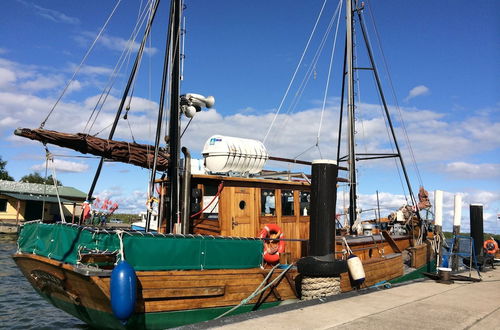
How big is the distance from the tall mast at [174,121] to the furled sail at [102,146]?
1.08 metres

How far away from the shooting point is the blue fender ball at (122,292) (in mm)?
6559

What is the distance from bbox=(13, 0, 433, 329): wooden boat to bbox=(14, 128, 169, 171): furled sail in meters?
0.03

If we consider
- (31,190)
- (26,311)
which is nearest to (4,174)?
(31,190)

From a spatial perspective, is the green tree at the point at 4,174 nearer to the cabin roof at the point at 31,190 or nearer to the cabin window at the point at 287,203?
the cabin roof at the point at 31,190

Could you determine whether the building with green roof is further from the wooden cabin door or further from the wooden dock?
the wooden dock

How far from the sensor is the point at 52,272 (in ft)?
26.7

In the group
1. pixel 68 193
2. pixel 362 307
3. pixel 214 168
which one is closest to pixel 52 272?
pixel 214 168

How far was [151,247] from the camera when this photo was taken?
7625mm

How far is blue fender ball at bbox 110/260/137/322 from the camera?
6.56 meters

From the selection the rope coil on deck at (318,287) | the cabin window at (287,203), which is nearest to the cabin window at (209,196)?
the cabin window at (287,203)

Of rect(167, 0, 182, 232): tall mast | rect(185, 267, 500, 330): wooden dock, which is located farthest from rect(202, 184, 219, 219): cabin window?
rect(185, 267, 500, 330): wooden dock

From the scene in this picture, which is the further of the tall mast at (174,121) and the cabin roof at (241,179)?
the cabin roof at (241,179)

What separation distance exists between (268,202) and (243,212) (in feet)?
2.95

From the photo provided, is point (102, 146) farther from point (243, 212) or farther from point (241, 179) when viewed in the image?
point (243, 212)
